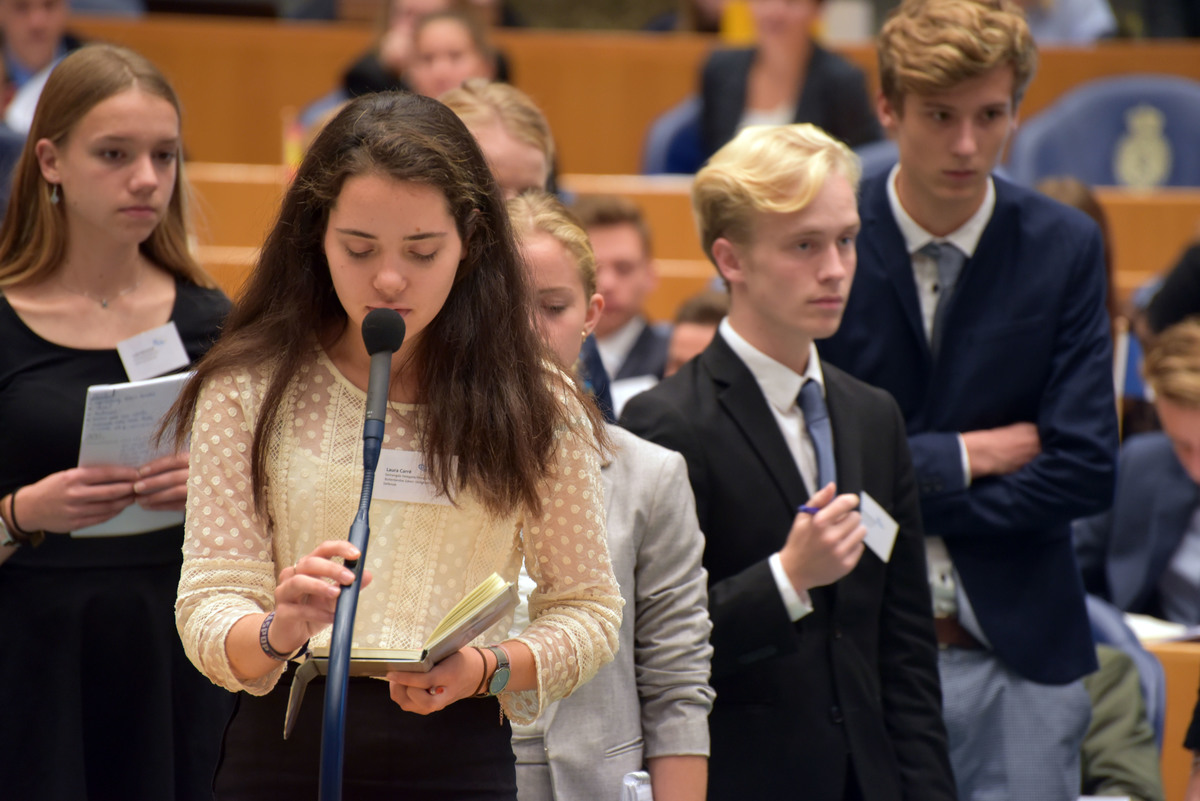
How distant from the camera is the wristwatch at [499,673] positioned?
1.57 metres

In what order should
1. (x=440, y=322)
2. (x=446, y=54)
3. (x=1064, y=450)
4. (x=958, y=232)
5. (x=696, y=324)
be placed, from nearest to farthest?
1. (x=440, y=322)
2. (x=1064, y=450)
3. (x=958, y=232)
4. (x=696, y=324)
5. (x=446, y=54)

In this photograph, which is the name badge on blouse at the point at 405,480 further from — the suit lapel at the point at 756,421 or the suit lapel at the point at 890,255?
the suit lapel at the point at 890,255

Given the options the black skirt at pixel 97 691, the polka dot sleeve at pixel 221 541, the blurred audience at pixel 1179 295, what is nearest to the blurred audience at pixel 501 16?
the blurred audience at pixel 1179 295

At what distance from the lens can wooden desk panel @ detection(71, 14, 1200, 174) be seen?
6391mm

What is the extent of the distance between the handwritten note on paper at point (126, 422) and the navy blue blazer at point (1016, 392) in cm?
126

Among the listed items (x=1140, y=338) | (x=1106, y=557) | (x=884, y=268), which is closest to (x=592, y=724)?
(x=884, y=268)

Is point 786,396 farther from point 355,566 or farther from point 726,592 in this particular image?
point 355,566

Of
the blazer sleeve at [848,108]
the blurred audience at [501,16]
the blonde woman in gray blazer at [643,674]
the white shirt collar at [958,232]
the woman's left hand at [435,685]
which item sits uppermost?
the blurred audience at [501,16]

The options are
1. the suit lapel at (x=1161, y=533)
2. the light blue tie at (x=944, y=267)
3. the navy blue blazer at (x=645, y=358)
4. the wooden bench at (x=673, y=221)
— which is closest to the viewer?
the light blue tie at (x=944, y=267)

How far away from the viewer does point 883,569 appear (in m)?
2.42

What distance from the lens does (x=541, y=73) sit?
21.5 feet

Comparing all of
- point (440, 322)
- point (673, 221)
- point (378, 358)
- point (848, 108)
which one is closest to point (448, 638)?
point (378, 358)

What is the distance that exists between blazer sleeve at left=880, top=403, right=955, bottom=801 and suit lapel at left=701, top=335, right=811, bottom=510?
21 cm

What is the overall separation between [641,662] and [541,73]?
4.79 metres
